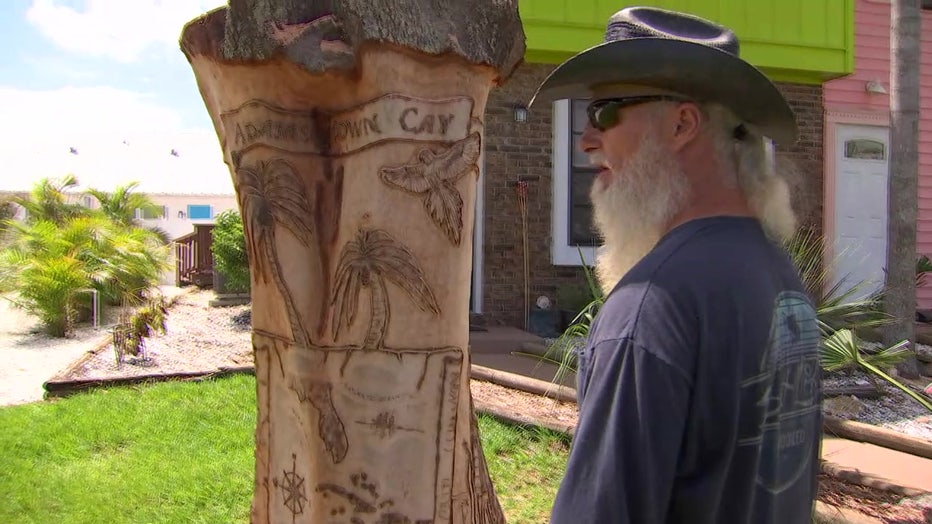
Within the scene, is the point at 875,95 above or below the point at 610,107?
above

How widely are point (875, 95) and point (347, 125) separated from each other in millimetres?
10777

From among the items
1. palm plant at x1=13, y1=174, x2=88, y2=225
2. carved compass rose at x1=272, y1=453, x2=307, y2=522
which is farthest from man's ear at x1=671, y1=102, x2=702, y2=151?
palm plant at x1=13, y1=174, x2=88, y2=225

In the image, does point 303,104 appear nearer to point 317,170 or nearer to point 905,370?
point 317,170

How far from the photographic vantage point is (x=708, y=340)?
1.25m

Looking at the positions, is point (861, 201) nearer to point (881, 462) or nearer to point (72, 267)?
point (881, 462)

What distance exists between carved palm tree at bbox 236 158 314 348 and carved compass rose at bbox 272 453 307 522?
0.37 meters

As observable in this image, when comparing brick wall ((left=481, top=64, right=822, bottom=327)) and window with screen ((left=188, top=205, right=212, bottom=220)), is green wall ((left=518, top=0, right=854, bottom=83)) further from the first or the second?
window with screen ((left=188, top=205, right=212, bottom=220))

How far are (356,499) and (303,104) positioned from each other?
42.3 inches

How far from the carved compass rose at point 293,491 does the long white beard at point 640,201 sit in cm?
113

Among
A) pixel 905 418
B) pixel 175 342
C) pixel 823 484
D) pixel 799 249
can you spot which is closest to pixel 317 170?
pixel 823 484

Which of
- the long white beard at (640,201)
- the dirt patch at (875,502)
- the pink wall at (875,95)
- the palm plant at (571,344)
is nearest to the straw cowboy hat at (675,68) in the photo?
the long white beard at (640,201)

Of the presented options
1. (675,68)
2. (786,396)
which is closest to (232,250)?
(675,68)

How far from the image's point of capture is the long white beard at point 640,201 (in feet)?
4.75

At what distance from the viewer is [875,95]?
1097 cm
